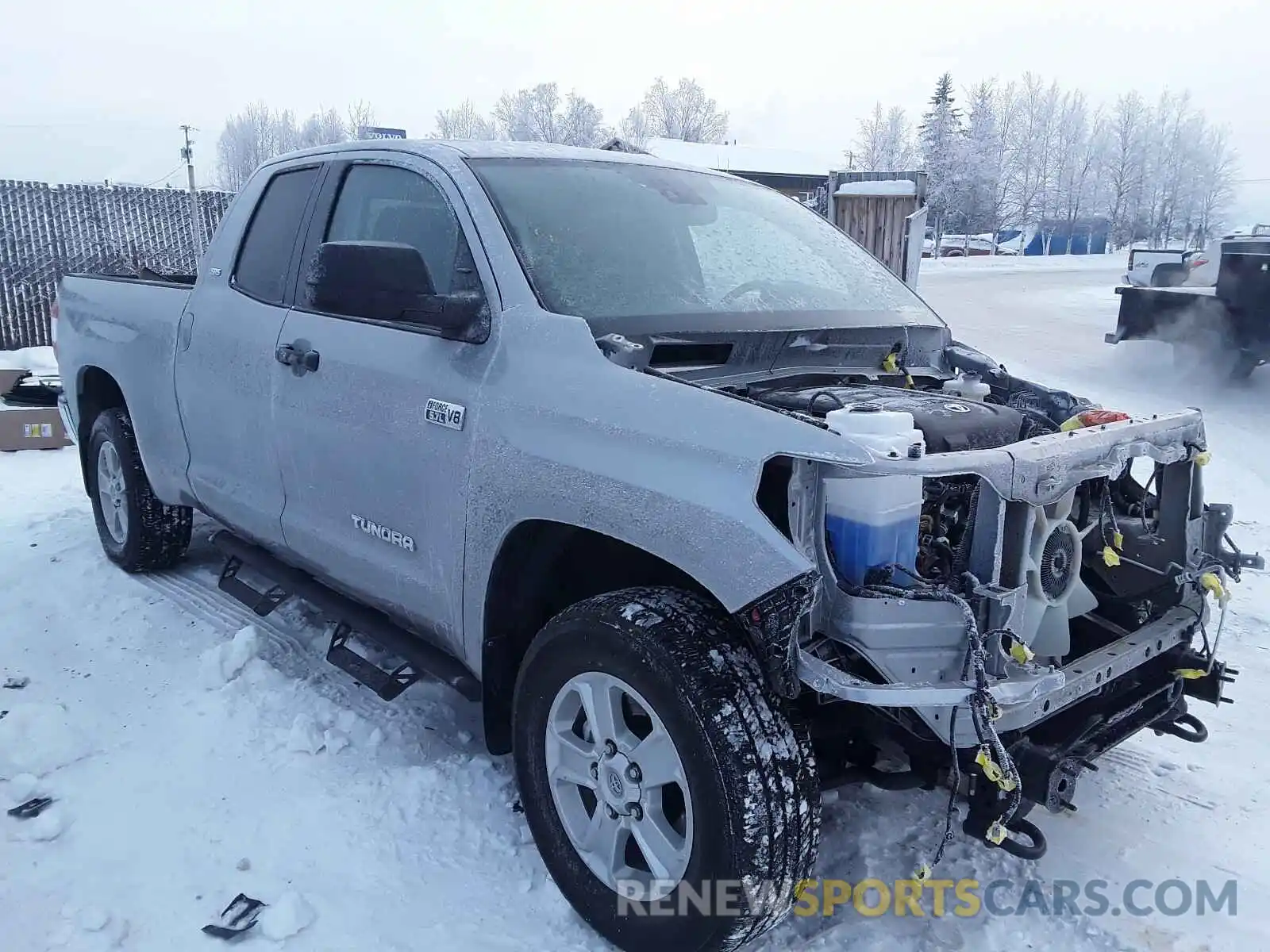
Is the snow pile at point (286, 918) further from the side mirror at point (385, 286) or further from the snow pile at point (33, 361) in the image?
the snow pile at point (33, 361)

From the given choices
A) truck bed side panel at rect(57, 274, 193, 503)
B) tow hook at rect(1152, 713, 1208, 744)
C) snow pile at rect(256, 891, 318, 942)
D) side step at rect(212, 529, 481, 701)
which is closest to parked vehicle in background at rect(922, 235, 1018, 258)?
truck bed side panel at rect(57, 274, 193, 503)

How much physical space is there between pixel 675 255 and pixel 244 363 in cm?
164

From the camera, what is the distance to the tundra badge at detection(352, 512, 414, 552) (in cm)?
296

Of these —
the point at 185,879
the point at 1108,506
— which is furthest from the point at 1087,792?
the point at 185,879

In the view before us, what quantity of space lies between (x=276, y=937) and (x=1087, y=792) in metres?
2.39

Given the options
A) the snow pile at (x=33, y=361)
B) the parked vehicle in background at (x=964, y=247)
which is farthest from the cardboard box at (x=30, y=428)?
the parked vehicle in background at (x=964, y=247)

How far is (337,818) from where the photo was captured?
9.62 feet

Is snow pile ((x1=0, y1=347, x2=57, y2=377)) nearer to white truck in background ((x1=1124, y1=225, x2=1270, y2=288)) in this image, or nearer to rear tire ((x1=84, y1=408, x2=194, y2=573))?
rear tire ((x1=84, y1=408, x2=194, y2=573))

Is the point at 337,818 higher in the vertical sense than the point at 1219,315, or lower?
lower

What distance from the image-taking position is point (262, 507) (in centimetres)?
365

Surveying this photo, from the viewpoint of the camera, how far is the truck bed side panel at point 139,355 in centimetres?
419

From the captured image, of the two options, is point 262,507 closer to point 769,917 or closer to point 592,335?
point 592,335

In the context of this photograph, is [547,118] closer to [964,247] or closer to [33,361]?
[964,247]

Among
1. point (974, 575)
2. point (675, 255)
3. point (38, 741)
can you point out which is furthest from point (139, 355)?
point (974, 575)
